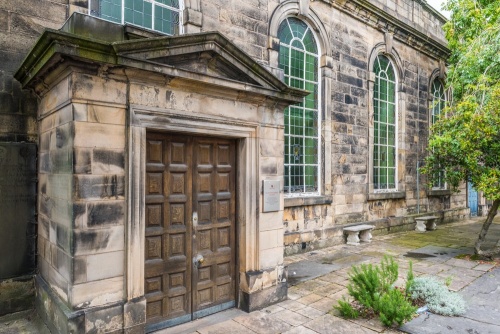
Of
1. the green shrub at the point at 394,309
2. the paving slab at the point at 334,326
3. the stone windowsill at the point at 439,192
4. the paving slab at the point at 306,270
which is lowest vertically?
the paving slab at the point at 334,326

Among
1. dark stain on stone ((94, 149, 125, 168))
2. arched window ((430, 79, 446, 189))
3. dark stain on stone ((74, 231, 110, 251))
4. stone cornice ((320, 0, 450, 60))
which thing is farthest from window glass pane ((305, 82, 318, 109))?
arched window ((430, 79, 446, 189))

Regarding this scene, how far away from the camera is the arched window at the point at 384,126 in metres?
10.6

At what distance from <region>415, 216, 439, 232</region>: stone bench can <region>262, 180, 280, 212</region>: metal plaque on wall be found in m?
8.28

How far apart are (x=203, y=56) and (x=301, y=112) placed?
4.73 m

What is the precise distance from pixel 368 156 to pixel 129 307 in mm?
8167

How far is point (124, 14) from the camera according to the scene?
19.0ft

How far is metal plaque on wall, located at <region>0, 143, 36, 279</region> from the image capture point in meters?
4.46

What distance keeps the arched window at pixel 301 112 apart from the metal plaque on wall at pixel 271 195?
3.10 meters

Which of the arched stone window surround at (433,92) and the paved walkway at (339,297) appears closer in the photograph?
the paved walkway at (339,297)

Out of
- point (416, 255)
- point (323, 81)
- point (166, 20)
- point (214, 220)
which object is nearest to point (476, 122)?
point (416, 255)

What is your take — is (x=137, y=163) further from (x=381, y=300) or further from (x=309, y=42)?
(x=309, y=42)

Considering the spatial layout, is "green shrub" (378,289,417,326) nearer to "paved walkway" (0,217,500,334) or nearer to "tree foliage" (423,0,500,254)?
"paved walkway" (0,217,500,334)

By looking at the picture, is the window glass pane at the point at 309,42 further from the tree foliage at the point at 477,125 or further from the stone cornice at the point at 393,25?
the tree foliage at the point at 477,125

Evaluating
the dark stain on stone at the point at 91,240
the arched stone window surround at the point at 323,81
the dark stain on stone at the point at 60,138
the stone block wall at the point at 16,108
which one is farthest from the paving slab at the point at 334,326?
the arched stone window surround at the point at 323,81
